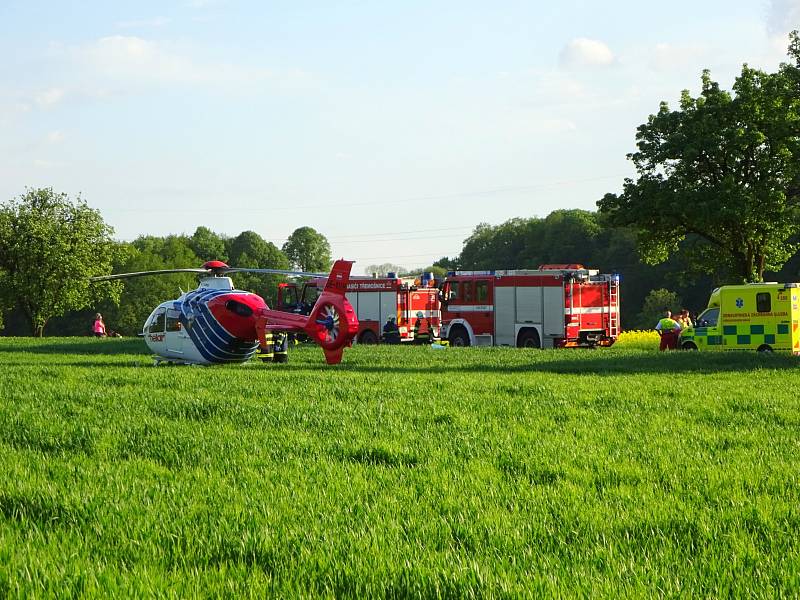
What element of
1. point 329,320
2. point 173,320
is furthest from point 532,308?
point 173,320

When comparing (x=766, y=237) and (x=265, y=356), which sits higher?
(x=766, y=237)

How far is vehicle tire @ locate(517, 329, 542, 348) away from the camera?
3291 cm

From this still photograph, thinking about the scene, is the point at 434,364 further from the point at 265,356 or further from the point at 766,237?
the point at 766,237

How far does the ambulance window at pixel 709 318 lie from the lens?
1078 inches

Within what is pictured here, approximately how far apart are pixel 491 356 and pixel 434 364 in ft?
9.50

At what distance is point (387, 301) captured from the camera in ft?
124

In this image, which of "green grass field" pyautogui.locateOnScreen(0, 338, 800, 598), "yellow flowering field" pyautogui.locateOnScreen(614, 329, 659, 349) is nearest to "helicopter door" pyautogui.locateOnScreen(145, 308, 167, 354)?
"green grass field" pyautogui.locateOnScreen(0, 338, 800, 598)

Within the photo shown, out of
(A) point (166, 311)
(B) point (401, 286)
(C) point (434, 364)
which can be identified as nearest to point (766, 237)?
(B) point (401, 286)

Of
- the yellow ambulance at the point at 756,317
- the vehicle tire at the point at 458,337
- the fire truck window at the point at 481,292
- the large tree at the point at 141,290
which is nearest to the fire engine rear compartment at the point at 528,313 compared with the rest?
the fire truck window at the point at 481,292

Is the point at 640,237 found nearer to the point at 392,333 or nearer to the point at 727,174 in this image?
the point at 727,174

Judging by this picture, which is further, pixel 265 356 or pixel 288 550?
pixel 265 356

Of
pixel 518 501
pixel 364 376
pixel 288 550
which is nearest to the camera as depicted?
pixel 288 550

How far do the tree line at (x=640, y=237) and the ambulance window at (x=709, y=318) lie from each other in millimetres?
4370

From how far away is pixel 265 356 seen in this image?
77.8 feet
